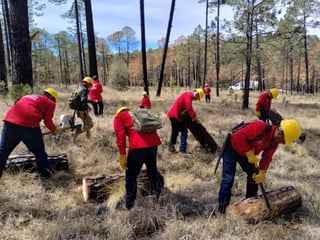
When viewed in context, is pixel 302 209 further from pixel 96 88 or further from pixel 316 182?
pixel 96 88

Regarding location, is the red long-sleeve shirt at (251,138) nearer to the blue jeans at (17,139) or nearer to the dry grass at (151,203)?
the dry grass at (151,203)

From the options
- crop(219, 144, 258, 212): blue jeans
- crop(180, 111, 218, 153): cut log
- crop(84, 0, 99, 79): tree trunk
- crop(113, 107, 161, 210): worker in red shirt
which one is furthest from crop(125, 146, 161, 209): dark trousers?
crop(84, 0, 99, 79): tree trunk

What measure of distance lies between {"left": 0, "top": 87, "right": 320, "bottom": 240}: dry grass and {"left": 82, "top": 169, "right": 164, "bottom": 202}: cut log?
125 mm

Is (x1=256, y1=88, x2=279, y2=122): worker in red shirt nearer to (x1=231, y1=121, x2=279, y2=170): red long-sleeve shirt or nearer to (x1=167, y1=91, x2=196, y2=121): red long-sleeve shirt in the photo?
(x1=167, y1=91, x2=196, y2=121): red long-sleeve shirt

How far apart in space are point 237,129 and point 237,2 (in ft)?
41.7

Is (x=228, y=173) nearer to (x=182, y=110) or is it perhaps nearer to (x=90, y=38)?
(x=182, y=110)

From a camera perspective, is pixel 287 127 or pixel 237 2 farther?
pixel 237 2

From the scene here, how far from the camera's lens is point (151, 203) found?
418cm

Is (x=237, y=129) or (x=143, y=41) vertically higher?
(x=143, y=41)

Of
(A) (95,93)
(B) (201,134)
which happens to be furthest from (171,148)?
(A) (95,93)

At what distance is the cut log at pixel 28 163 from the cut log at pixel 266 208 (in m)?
3.23

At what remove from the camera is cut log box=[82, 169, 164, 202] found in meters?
4.64

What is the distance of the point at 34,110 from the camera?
4805mm

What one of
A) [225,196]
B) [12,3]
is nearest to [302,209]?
[225,196]
